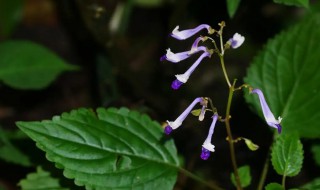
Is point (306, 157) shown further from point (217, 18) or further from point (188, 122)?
point (217, 18)

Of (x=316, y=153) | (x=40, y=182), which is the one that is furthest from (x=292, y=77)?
(x=40, y=182)

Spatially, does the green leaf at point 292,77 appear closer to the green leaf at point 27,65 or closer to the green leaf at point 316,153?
the green leaf at point 316,153

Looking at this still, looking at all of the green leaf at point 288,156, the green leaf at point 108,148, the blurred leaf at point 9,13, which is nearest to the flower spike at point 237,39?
the green leaf at point 288,156

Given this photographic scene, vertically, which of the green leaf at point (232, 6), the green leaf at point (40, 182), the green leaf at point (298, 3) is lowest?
the green leaf at point (40, 182)

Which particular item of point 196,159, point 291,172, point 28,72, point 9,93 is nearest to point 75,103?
point 9,93

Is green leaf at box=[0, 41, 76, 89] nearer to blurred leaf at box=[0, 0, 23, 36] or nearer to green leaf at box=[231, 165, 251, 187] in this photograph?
blurred leaf at box=[0, 0, 23, 36]

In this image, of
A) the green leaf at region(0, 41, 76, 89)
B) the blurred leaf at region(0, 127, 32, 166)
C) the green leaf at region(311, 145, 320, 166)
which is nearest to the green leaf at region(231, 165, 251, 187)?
the green leaf at region(311, 145, 320, 166)
